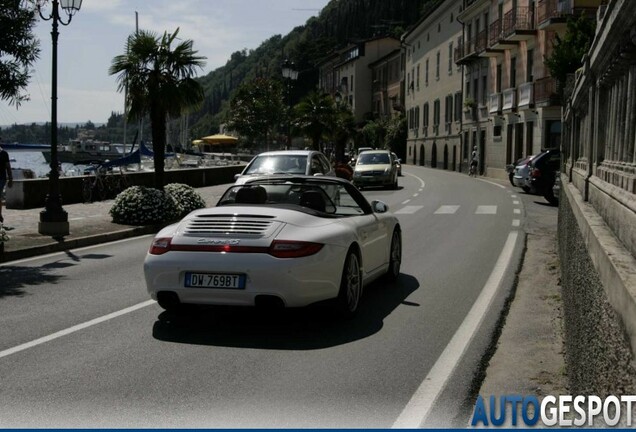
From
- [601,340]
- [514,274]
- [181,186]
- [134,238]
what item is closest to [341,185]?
[514,274]

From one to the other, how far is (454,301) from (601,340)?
17.9 feet

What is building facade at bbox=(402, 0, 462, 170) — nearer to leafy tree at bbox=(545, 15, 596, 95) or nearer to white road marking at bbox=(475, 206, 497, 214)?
leafy tree at bbox=(545, 15, 596, 95)

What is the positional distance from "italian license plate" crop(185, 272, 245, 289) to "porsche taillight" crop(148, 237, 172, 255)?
34 centimetres

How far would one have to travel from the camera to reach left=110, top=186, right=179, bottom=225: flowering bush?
59.5 feet

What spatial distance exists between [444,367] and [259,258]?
1850mm

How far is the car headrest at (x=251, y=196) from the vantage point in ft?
27.5

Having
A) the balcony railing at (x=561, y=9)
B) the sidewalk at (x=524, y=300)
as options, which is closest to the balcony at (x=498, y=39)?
the balcony railing at (x=561, y=9)

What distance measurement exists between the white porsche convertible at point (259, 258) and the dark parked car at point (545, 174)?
19809 millimetres

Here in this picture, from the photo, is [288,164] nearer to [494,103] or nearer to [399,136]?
[494,103]

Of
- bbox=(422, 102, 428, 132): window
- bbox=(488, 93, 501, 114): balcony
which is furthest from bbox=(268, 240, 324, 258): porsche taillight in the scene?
bbox=(422, 102, 428, 132): window

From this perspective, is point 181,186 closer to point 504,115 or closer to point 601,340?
point 601,340

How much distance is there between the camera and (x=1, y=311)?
843 centimetres

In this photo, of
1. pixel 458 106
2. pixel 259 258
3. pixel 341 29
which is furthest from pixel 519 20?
pixel 341 29

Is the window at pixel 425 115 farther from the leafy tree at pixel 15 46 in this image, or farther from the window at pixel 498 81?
the leafy tree at pixel 15 46
